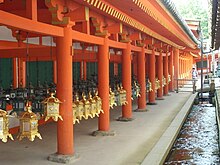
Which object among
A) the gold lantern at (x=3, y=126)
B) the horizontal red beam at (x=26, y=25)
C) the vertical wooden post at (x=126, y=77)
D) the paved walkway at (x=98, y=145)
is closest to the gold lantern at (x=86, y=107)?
the paved walkway at (x=98, y=145)

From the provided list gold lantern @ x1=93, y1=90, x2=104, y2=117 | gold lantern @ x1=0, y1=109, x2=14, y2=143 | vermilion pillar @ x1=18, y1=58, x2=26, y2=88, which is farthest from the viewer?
vermilion pillar @ x1=18, y1=58, x2=26, y2=88

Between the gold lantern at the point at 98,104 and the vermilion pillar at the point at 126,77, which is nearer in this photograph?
the gold lantern at the point at 98,104

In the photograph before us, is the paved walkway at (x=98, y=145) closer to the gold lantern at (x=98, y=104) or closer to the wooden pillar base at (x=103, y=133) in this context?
the wooden pillar base at (x=103, y=133)

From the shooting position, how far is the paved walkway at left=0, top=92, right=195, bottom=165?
7027 millimetres

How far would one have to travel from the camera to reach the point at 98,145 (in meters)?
8.20

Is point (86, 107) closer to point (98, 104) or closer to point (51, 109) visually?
point (98, 104)

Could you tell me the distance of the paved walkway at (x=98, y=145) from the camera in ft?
23.1

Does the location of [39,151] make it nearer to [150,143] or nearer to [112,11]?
[150,143]

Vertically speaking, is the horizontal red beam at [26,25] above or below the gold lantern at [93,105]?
above

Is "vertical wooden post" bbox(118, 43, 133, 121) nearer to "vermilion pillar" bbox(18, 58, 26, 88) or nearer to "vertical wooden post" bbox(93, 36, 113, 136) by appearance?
"vertical wooden post" bbox(93, 36, 113, 136)

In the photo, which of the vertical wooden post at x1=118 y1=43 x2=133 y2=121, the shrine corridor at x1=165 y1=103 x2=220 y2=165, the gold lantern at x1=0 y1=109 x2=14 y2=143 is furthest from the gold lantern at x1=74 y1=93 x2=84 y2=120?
the vertical wooden post at x1=118 y1=43 x2=133 y2=121

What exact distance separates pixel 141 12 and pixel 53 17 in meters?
2.63

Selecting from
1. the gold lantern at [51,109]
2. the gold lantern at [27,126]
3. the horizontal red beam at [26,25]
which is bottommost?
the gold lantern at [27,126]

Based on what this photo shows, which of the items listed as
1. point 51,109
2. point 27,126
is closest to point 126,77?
point 51,109
